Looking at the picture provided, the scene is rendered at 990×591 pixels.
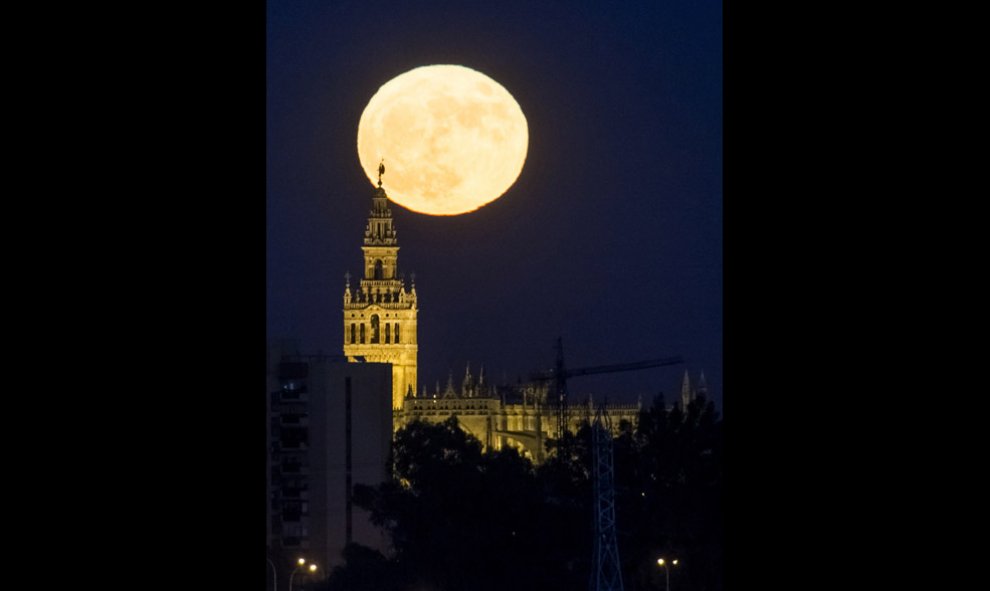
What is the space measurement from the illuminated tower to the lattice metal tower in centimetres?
4616

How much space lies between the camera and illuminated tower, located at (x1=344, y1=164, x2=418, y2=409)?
97812 millimetres

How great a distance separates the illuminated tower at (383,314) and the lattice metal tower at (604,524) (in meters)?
46.2

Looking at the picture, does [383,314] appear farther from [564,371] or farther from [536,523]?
[536,523]

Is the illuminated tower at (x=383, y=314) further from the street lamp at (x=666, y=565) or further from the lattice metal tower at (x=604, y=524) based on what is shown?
the street lamp at (x=666, y=565)

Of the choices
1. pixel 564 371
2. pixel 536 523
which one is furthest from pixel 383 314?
pixel 536 523

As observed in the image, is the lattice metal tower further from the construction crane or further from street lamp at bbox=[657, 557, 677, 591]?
the construction crane

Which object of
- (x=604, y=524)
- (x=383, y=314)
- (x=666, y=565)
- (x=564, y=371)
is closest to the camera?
(x=604, y=524)

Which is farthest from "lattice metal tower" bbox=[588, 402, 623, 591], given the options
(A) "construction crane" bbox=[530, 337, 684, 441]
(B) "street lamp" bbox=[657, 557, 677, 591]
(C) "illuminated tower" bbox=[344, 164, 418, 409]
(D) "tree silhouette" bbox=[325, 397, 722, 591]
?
(C) "illuminated tower" bbox=[344, 164, 418, 409]

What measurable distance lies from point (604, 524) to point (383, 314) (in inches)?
2085

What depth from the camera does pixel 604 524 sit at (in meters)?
47.6
